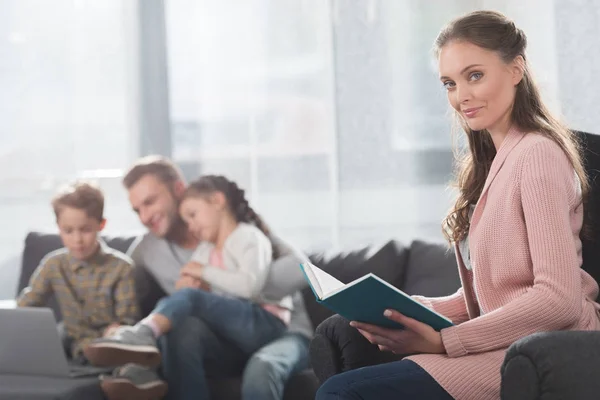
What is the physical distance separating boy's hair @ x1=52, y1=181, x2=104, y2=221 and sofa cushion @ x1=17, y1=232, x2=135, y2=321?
0.22 m

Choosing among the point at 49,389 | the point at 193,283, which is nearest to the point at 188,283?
the point at 193,283

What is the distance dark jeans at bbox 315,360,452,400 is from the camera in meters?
1.68

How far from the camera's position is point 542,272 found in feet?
5.33

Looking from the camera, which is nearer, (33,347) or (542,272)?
(542,272)

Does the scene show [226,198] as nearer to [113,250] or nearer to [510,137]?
[113,250]

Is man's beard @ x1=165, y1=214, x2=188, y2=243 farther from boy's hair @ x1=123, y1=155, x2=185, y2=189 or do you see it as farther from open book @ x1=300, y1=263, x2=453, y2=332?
open book @ x1=300, y1=263, x2=453, y2=332

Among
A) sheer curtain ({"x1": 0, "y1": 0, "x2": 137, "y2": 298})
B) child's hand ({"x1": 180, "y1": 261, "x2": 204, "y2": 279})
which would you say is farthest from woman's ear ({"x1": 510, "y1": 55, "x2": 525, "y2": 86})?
sheer curtain ({"x1": 0, "y1": 0, "x2": 137, "y2": 298})

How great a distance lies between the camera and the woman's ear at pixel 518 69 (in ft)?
5.92

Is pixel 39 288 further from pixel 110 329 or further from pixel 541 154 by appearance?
pixel 541 154

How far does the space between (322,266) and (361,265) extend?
0.14 meters

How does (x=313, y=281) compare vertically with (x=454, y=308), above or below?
above

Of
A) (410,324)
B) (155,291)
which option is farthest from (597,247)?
(155,291)

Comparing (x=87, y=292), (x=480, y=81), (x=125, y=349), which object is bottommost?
(x=125, y=349)

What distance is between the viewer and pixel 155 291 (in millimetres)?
3172
